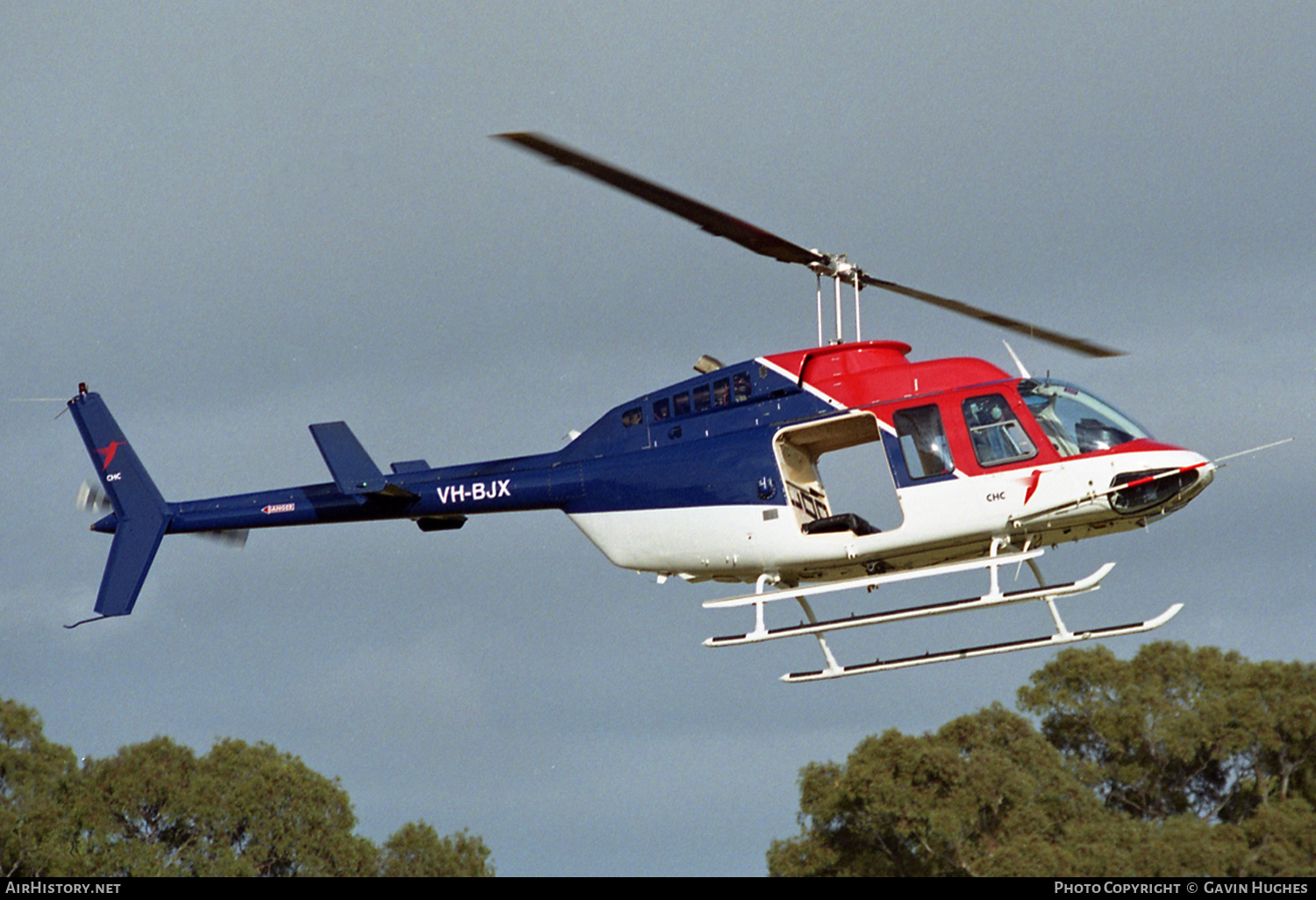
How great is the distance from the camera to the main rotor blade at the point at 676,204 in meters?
19.4

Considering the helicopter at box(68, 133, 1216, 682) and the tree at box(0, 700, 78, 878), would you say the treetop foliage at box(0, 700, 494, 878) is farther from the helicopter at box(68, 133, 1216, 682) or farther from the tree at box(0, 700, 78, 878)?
the helicopter at box(68, 133, 1216, 682)

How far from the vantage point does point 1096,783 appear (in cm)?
5450

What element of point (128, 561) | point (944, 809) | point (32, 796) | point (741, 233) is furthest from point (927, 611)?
point (32, 796)

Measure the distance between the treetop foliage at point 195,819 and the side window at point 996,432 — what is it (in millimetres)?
38319

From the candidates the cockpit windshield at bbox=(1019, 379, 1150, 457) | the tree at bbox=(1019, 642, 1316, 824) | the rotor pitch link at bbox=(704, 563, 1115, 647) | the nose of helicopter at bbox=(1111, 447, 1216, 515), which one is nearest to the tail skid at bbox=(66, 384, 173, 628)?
the rotor pitch link at bbox=(704, 563, 1115, 647)

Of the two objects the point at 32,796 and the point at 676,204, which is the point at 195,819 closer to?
the point at 32,796

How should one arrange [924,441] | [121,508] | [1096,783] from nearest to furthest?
[924,441], [121,508], [1096,783]

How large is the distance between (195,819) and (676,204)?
40.3 m

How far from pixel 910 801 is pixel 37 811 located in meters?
26.4

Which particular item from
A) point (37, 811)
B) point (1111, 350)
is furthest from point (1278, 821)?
point (37, 811)

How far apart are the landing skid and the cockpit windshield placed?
4.57 feet

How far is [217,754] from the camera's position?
5834 cm

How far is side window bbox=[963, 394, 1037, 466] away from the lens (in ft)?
71.7
